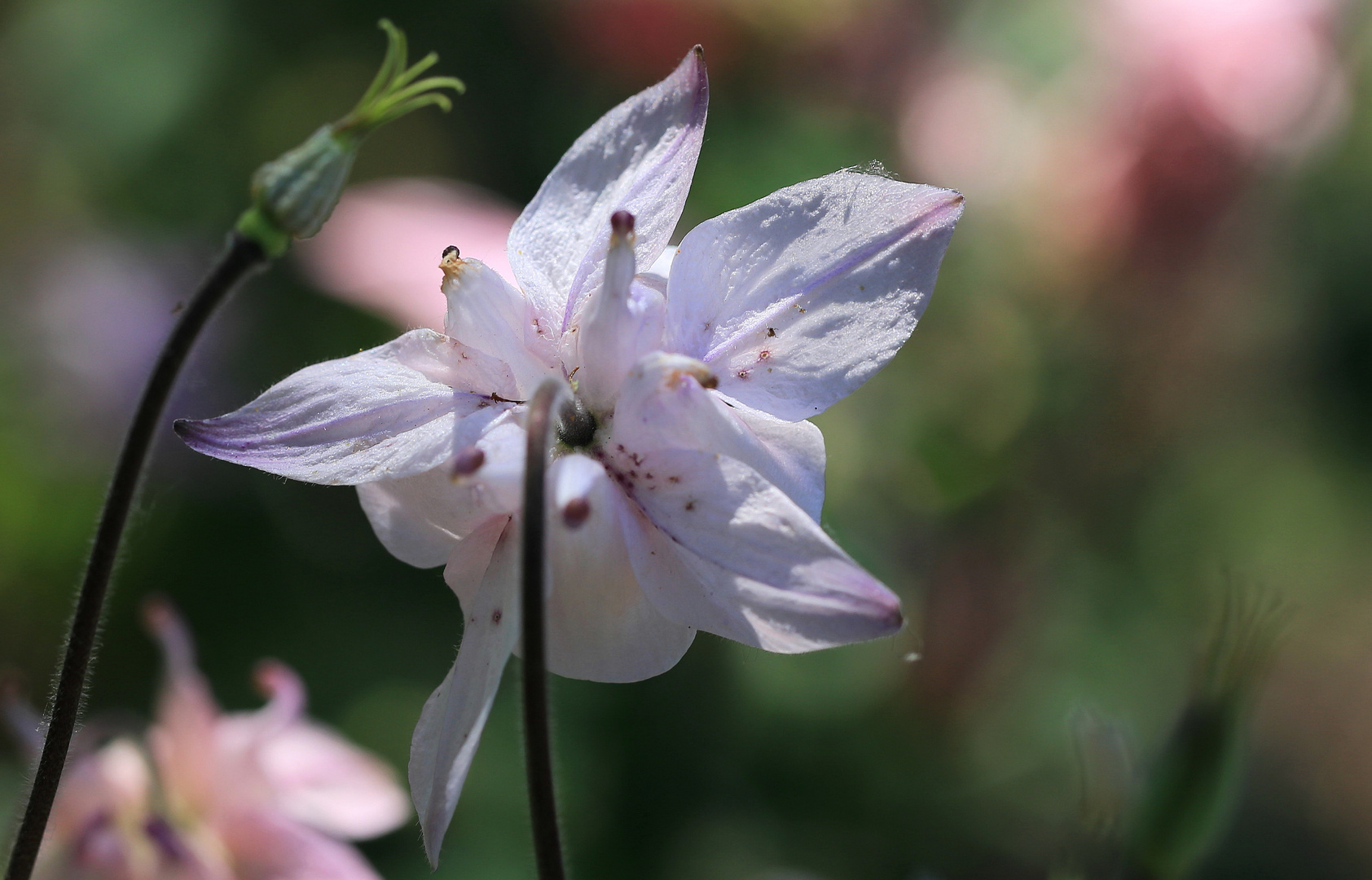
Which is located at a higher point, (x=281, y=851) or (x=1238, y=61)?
(x=1238, y=61)

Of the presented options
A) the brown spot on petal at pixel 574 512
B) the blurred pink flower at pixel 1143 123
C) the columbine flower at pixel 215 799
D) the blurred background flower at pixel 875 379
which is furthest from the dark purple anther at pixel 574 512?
the blurred pink flower at pixel 1143 123

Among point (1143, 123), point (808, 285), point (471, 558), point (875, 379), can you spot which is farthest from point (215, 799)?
point (1143, 123)

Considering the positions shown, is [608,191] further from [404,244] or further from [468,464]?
[404,244]

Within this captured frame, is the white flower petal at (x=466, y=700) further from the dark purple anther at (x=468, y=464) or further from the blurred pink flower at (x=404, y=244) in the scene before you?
the blurred pink flower at (x=404, y=244)

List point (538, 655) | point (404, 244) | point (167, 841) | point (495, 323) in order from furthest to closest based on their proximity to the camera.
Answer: point (404, 244) < point (167, 841) < point (495, 323) < point (538, 655)

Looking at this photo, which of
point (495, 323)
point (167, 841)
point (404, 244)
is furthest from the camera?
point (404, 244)

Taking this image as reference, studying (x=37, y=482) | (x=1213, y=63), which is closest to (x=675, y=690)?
(x=37, y=482)

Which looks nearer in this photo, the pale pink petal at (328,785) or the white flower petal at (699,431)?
the white flower petal at (699,431)
